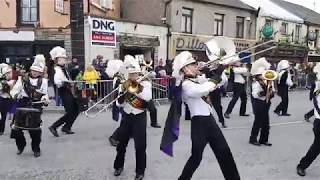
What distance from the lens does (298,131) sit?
11.0 metres

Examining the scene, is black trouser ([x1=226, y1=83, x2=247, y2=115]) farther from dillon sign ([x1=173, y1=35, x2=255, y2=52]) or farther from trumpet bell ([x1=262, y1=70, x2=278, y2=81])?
dillon sign ([x1=173, y1=35, x2=255, y2=52])

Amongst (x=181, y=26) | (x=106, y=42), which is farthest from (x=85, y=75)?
(x=181, y=26)

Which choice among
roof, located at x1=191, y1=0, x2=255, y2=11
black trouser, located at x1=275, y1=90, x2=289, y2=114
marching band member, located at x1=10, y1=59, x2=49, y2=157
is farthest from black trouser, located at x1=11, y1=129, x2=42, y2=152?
roof, located at x1=191, y1=0, x2=255, y2=11

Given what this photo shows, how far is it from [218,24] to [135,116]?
2333cm

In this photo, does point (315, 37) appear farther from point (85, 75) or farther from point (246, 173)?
point (246, 173)

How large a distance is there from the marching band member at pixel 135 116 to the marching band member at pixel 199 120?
0.82m

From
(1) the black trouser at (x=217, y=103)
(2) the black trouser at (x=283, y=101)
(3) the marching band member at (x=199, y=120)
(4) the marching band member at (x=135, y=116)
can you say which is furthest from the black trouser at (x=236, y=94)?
(3) the marching band member at (x=199, y=120)

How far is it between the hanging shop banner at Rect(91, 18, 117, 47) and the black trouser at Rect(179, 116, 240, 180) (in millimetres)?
13985

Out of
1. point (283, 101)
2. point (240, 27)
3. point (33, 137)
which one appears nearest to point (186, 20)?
point (240, 27)

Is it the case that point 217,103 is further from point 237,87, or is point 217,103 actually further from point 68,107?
point 68,107

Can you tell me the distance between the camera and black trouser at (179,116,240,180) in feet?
18.8

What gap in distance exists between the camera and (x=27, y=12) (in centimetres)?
2156

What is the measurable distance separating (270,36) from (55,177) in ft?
89.1

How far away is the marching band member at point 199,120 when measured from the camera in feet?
18.9
